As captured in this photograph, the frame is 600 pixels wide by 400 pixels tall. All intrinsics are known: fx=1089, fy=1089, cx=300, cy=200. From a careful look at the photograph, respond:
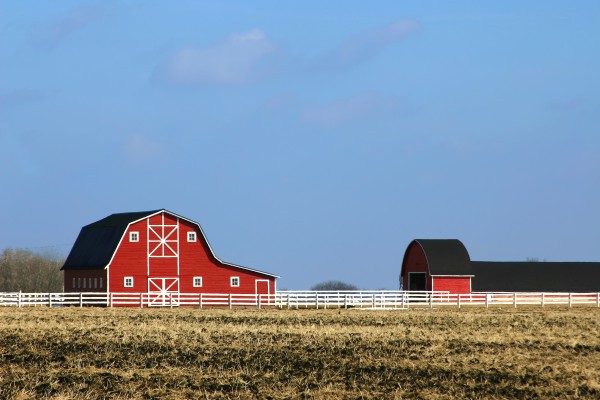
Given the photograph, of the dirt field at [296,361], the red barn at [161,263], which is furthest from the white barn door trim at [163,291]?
the dirt field at [296,361]

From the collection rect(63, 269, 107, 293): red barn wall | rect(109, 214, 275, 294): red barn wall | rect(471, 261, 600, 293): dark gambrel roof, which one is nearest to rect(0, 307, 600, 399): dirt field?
rect(109, 214, 275, 294): red barn wall

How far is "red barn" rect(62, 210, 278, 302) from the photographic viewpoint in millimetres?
64312

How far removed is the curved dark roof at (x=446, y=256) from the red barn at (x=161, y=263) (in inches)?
452

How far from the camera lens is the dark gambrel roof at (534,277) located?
251 ft

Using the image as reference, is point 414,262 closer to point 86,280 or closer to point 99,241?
point 99,241

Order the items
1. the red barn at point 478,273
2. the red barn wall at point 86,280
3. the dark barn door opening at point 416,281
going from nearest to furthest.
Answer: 1. the red barn wall at point 86,280
2. the red barn at point 478,273
3. the dark barn door opening at point 416,281

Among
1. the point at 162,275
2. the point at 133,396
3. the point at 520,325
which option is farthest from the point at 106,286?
the point at 133,396

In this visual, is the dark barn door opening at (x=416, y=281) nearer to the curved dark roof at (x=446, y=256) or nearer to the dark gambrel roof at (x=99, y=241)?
the curved dark roof at (x=446, y=256)

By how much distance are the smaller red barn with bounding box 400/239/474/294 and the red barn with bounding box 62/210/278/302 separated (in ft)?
37.1

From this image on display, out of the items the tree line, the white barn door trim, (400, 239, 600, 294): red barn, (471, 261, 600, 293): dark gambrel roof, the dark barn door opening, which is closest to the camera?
the white barn door trim

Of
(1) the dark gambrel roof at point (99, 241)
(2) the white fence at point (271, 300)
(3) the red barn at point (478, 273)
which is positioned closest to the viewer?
(2) the white fence at point (271, 300)

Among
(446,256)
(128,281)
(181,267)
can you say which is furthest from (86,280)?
(446,256)

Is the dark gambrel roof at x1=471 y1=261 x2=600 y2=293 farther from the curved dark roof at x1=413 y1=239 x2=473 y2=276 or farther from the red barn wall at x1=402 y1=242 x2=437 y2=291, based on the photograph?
the red barn wall at x1=402 y1=242 x2=437 y2=291

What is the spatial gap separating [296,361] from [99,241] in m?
45.3
